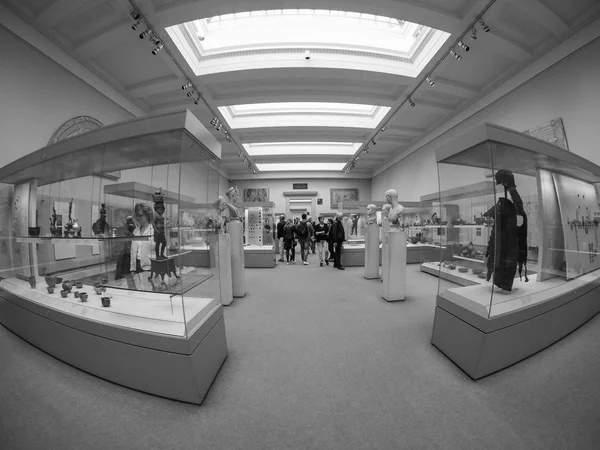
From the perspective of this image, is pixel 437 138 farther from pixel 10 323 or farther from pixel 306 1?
pixel 10 323

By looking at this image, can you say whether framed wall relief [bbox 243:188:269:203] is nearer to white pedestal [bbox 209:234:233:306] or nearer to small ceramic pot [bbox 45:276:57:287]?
white pedestal [bbox 209:234:233:306]

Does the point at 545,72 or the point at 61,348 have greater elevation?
the point at 545,72

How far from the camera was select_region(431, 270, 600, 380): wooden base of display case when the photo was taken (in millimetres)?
1974

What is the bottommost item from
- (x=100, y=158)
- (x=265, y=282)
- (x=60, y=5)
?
(x=265, y=282)

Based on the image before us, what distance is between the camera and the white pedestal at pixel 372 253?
235 inches

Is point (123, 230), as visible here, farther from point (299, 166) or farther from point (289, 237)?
point (299, 166)

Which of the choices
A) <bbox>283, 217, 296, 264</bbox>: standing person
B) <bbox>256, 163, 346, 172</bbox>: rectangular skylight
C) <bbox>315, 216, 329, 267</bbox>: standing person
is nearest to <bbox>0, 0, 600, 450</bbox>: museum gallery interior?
<bbox>315, 216, 329, 267</bbox>: standing person

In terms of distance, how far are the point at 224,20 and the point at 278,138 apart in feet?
16.0

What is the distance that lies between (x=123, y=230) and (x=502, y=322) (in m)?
3.97

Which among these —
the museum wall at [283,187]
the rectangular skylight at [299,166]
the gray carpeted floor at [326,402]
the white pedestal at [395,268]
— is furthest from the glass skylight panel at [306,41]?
the museum wall at [283,187]

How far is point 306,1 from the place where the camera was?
13.1 feet

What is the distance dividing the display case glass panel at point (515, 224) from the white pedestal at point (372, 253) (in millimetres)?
2401

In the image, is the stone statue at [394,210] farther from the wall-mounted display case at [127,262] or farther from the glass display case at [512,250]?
the wall-mounted display case at [127,262]

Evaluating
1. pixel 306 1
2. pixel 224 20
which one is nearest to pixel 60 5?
pixel 224 20
